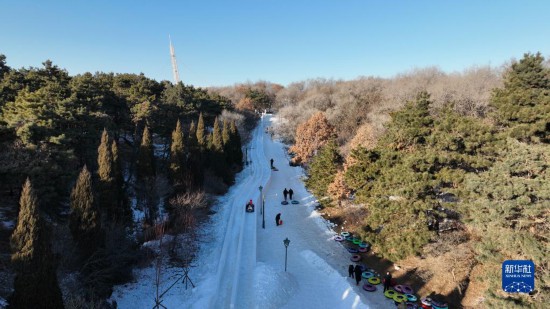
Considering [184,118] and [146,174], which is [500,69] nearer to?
[184,118]

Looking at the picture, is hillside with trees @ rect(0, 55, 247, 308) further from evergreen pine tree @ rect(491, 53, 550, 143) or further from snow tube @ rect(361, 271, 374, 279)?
evergreen pine tree @ rect(491, 53, 550, 143)

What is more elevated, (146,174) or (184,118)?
(184,118)

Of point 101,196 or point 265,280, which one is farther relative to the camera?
point 101,196

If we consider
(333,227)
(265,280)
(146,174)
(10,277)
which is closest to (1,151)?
(10,277)

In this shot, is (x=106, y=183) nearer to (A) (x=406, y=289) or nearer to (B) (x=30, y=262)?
(B) (x=30, y=262)

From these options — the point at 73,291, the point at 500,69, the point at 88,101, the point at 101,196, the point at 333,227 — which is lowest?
the point at 333,227

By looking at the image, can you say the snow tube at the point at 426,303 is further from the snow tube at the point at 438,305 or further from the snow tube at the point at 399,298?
the snow tube at the point at 399,298

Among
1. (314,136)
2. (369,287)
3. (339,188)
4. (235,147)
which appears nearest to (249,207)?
(339,188)
